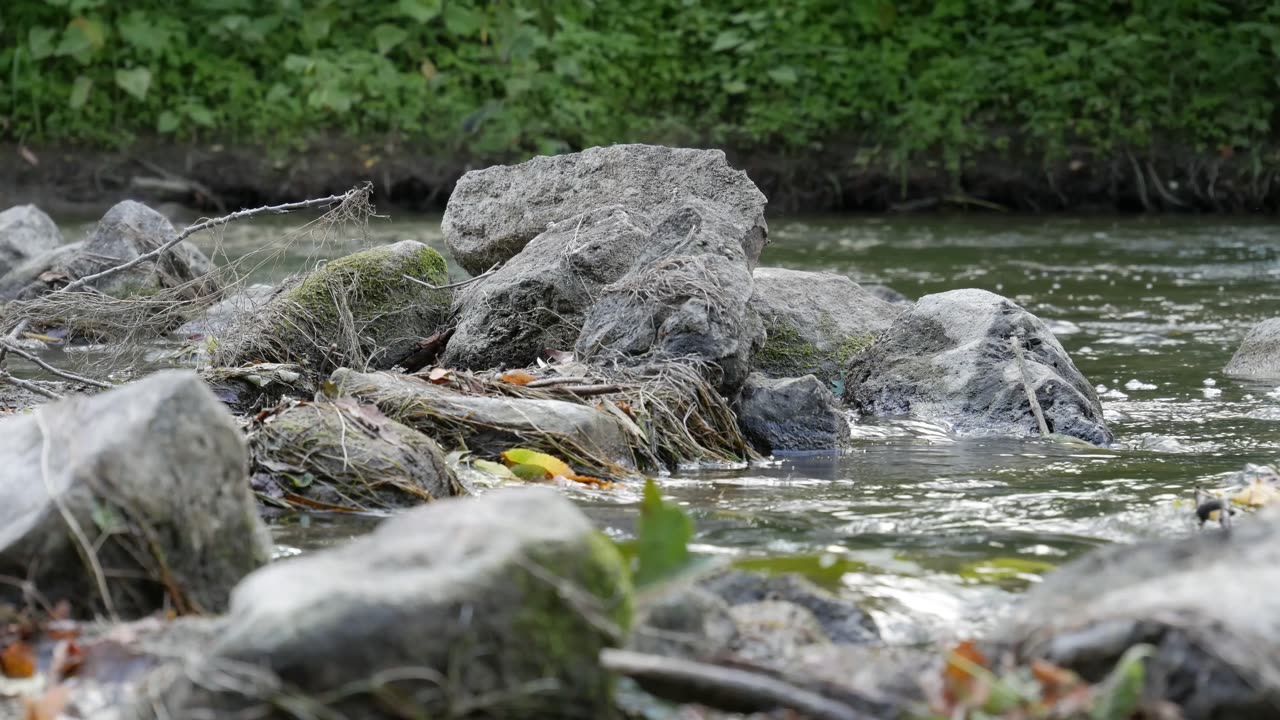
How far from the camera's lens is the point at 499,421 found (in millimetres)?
5031

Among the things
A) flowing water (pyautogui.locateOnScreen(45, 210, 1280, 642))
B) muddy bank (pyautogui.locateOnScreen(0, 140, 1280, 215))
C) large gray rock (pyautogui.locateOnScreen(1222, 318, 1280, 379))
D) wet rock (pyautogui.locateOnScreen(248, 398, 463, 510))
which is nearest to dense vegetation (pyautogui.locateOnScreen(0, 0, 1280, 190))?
muddy bank (pyautogui.locateOnScreen(0, 140, 1280, 215))

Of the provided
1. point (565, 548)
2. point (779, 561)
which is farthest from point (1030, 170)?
point (565, 548)

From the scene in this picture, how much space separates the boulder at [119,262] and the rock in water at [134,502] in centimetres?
566

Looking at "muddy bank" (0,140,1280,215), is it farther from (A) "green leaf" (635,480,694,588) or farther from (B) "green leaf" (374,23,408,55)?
(A) "green leaf" (635,480,694,588)

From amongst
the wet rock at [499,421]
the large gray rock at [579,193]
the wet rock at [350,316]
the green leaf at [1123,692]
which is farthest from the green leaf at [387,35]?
the green leaf at [1123,692]

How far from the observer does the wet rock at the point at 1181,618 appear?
7.61 ft

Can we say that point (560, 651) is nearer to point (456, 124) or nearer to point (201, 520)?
point (201, 520)

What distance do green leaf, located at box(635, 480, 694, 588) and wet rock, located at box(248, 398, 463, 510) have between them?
1.76 meters

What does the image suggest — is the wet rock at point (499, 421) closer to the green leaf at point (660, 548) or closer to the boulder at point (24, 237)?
the green leaf at point (660, 548)

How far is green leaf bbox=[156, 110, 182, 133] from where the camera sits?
16.0 meters

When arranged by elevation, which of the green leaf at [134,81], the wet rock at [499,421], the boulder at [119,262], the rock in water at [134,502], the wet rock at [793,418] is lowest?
the boulder at [119,262]

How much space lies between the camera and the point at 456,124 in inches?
637

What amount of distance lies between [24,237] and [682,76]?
8547 millimetres

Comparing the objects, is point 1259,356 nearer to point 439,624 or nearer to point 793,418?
point 793,418
